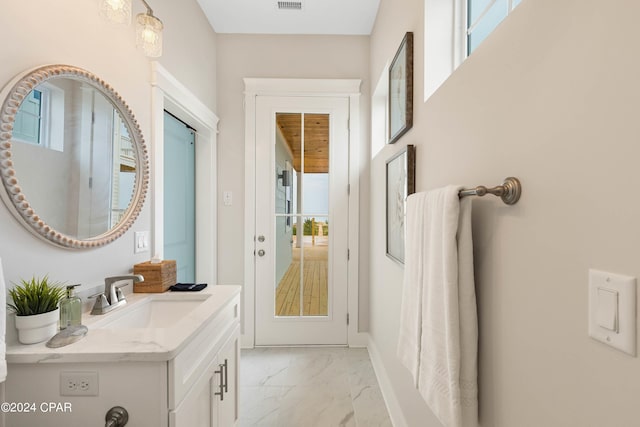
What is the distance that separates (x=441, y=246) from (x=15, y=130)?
4.25ft

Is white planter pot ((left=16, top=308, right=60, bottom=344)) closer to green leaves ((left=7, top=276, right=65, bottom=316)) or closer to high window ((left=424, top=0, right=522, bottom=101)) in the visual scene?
green leaves ((left=7, top=276, right=65, bottom=316))

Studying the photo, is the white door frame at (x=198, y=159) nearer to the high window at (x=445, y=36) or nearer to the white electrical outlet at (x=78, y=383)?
the white electrical outlet at (x=78, y=383)

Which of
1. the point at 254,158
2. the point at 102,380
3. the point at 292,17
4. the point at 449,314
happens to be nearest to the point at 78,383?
the point at 102,380

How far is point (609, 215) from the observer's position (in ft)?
1.54

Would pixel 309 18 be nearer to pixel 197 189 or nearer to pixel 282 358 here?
pixel 197 189

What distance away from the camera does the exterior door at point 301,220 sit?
2.73 m

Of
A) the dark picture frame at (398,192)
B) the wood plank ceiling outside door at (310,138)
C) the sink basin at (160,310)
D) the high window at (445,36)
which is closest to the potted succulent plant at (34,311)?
the sink basin at (160,310)

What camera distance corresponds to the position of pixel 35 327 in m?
0.90

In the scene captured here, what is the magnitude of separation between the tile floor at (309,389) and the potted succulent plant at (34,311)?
4.25ft

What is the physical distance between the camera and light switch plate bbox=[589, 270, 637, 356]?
435mm

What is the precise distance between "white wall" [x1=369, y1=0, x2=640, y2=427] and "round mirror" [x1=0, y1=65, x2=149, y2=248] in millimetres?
1346

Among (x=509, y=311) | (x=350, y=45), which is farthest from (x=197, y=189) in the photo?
(x=509, y=311)

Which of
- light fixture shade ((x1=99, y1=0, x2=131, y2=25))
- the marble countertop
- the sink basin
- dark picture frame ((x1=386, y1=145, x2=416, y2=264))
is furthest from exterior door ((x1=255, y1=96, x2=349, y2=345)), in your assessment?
the marble countertop

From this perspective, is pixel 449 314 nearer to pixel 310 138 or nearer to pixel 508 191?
pixel 508 191
